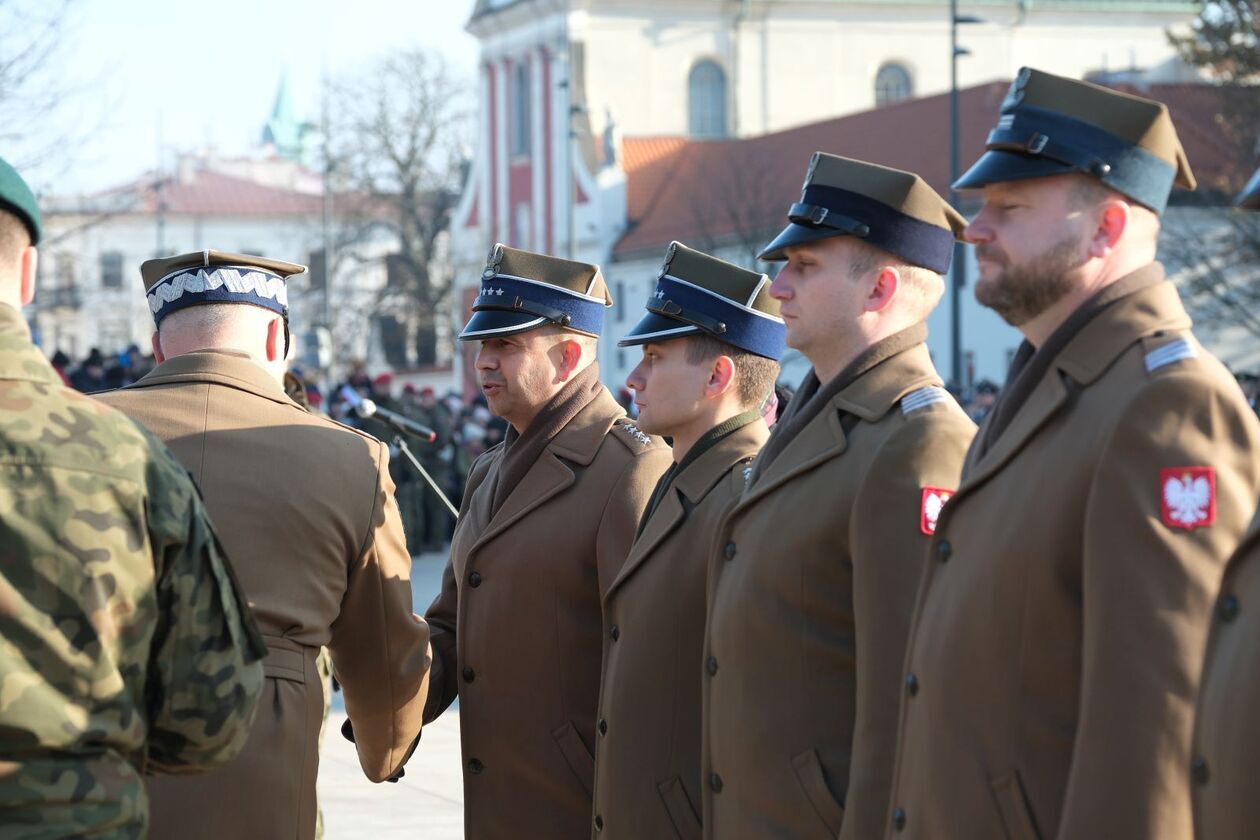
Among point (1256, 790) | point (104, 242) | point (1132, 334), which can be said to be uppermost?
point (1132, 334)

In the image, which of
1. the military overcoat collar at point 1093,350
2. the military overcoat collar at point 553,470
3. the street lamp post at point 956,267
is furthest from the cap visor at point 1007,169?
the street lamp post at point 956,267

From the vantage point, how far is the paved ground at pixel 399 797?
9.23 metres

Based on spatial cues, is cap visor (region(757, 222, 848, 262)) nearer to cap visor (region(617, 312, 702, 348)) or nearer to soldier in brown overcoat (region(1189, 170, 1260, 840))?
cap visor (region(617, 312, 702, 348))

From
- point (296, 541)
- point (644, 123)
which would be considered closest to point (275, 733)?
point (296, 541)

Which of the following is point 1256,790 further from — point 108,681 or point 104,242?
point 104,242

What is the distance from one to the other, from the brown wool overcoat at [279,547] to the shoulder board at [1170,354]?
6.86ft

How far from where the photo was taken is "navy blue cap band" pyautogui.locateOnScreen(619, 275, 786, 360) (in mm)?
5629

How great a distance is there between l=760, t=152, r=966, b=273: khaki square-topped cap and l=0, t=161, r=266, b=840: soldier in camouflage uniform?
171 centimetres

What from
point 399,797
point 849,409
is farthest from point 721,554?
point 399,797

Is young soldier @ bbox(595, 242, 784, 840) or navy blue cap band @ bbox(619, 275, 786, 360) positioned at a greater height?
navy blue cap band @ bbox(619, 275, 786, 360)

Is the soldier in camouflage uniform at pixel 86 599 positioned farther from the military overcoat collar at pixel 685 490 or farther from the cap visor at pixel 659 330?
the cap visor at pixel 659 330

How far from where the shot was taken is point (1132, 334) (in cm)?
379

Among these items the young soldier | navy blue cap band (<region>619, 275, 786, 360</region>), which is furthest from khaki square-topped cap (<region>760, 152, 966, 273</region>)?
navy blue cap band (<region>619, 275, 786, 360</region>)

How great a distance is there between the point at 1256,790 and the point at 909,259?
5.98 feet
